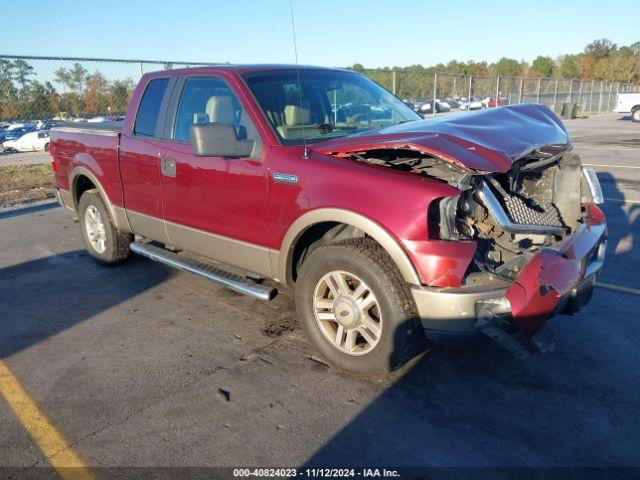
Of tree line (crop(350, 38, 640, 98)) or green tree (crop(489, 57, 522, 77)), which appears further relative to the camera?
green tree (crop(489, 57, 522, 77))

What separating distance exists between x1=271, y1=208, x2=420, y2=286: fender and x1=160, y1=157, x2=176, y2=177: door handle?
4.21ft

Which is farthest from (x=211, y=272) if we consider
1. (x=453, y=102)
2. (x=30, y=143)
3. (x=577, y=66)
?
(x=577, y=66)

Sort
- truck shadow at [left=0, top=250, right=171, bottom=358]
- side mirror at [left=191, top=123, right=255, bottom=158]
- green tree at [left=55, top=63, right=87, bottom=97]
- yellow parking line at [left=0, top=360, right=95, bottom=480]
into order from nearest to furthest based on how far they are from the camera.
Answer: yellow parking line at [left=0, top=360, right=95, bottom=480]
side mirror at [left=191, top=123, right=255, bottom=158]
truck shadow at [left=0, top=250, right=171, bottom=358]
green tree at [left=55, top=63, right=87, bottom=97]

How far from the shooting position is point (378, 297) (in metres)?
3.12

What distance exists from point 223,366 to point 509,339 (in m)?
1.90

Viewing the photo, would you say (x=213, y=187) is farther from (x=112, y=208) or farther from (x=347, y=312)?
(x=112, y=208)

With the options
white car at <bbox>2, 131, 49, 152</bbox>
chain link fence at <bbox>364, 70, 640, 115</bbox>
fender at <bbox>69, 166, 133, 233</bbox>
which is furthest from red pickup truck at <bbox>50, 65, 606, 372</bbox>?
white car at <bbox>2, 131, 49, 152</bbox>

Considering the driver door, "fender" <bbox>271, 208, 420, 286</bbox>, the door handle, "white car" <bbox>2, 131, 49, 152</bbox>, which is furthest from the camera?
"white car" <bbox>2, 131, 49, 152</bbox>

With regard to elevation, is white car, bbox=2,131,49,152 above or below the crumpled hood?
below

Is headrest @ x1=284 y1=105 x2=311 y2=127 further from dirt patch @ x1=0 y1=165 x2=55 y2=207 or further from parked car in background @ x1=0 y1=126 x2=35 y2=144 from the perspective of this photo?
parked car in background @ x1=0 y1=126 x2=35 y2=144

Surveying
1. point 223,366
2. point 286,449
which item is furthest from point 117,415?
point 286,449

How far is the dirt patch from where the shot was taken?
10.0m

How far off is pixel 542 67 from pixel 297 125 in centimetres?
9851

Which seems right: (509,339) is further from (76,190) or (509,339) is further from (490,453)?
(76,190)
